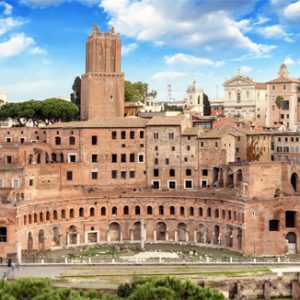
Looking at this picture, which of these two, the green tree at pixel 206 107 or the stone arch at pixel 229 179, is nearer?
the stone arch at pixel 229 179

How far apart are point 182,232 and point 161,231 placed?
Result: 6.87 ft

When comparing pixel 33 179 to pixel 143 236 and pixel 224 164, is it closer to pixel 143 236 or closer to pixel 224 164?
pixel 143 236

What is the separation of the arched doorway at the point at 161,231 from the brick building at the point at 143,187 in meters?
0.10

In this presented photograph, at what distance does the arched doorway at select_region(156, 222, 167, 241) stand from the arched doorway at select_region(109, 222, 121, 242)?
151 inches

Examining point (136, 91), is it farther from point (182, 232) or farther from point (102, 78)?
point (182, 232)

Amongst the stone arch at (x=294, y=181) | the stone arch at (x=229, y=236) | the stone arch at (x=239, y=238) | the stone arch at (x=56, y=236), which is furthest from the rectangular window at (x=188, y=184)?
the stone arch at (x=56, y=236)

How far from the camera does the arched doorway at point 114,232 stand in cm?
6938

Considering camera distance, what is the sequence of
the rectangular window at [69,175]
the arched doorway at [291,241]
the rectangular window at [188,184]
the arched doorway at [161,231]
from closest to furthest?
the arched doorway at [291,241] < the rectangular window at [69,175] < the arched doorway at [161,231] < the rectangular window at [188,184]

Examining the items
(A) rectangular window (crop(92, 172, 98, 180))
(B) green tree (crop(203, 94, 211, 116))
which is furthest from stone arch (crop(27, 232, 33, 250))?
(B) green tree (crop(203, 94, 211, 116))

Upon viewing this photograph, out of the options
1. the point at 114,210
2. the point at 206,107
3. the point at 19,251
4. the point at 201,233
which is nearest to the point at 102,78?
the point at 114,210

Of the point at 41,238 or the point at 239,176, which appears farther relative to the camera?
the point at 239,176

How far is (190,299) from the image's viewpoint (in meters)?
42.3

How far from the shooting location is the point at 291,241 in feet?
205

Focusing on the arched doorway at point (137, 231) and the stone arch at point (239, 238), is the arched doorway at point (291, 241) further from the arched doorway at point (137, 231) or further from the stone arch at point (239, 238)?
the arched doorway at point (137, 231)
